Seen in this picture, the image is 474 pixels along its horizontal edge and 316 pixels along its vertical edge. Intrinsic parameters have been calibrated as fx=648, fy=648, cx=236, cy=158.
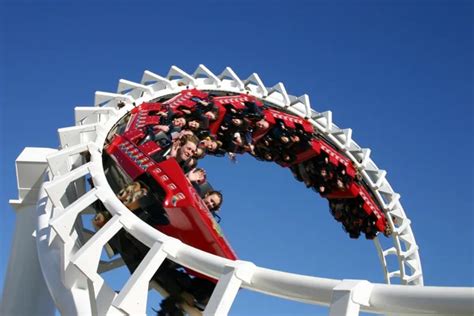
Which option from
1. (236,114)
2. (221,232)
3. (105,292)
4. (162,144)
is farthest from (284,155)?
(105,292)

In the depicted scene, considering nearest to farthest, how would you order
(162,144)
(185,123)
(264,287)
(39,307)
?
(264,287) < (39,307) < (162,144) < (185,123)

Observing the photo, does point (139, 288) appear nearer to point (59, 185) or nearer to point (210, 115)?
point (59, 185)

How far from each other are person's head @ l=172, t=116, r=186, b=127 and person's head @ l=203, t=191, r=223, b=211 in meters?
2.08

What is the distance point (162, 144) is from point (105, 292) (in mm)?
3975

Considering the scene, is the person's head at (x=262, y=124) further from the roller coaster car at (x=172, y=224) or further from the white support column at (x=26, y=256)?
the white support column at (x=26, y=256)

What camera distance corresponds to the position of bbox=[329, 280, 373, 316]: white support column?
4.70 metres

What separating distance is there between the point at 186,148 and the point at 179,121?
1492mm

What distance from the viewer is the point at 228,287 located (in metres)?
5.45

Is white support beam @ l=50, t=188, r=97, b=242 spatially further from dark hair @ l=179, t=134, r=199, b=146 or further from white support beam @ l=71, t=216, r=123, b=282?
dark hair @ l=179, t=134, r=199, b=146

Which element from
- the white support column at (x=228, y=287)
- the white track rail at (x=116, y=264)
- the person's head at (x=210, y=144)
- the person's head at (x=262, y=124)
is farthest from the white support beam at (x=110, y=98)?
the white support column at (x=228, y=287)

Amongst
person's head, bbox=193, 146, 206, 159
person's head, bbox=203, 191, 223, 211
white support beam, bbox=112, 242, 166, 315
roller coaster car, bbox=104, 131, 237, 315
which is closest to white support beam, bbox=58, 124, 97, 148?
roller coaster car, bbox=104, 131, 237, 315

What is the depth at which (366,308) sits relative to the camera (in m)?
4.80

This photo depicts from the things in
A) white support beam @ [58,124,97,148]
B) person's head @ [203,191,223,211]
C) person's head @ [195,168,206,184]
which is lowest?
white support beam @ [58,124,97,148]

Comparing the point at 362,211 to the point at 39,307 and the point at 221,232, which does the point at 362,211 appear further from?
the point at 39,307
